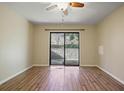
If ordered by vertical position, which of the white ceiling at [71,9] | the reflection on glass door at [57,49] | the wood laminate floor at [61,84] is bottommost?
the wood laminate floor at [61,84]

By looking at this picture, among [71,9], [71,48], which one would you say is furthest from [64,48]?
[71,9]

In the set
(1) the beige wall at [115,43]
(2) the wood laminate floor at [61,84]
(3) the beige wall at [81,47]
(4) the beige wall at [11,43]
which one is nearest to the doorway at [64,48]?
(3) the beige wall at [81,47]

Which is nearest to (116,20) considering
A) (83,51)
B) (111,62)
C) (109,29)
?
(109,29)

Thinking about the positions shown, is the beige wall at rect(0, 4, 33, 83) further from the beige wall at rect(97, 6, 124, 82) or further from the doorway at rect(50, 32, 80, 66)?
the beige wall at rect(97, 6, 124, 82)

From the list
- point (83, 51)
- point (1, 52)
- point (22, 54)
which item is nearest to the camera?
point (1, 52)

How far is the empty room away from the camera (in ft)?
13.6

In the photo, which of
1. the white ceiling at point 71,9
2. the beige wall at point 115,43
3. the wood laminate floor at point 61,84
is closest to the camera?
the wood laminate floor at point 61,84

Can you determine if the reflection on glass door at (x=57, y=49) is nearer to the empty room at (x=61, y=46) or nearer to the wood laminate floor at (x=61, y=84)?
the empty room at (x=61, y=46)

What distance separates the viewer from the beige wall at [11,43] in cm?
424

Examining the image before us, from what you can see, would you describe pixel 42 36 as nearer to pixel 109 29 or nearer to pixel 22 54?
pixel 22 54

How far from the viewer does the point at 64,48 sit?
8133mm

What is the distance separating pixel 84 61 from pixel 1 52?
15.5 feet

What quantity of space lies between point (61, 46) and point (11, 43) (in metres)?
3.66

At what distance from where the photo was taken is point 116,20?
4.82 metres
